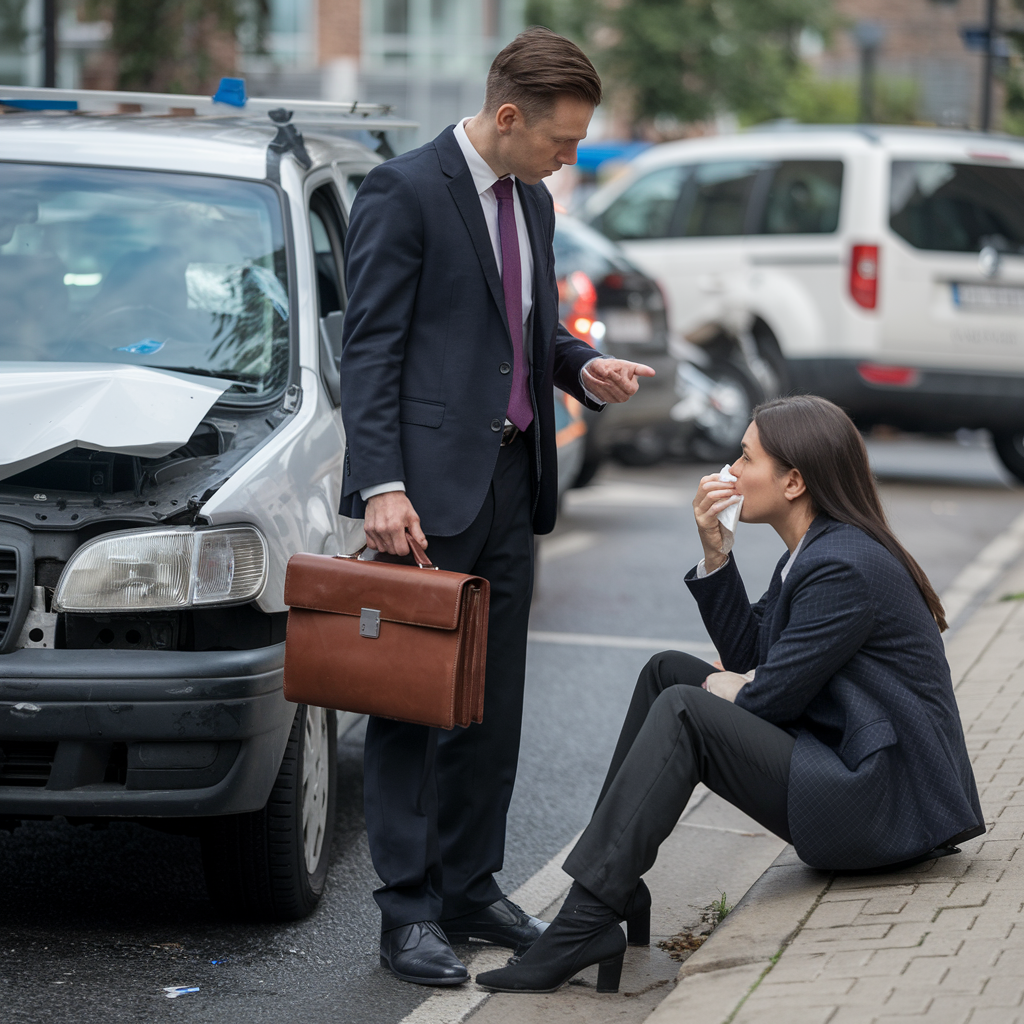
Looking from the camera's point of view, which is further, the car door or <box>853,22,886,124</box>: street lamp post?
<box>853,22,886,124</box>: street lamp post

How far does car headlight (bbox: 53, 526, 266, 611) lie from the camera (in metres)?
3.55

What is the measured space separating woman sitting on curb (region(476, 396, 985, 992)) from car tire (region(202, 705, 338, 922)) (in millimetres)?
596

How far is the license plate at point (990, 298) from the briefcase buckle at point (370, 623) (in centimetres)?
894

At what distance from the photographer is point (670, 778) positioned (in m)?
3.46

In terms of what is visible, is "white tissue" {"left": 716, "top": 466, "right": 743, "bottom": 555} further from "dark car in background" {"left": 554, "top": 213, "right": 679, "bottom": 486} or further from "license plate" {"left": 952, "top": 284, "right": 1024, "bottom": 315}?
"license plate" {"left": 952, "top": 284, "right": 1024, "bottom": 315}

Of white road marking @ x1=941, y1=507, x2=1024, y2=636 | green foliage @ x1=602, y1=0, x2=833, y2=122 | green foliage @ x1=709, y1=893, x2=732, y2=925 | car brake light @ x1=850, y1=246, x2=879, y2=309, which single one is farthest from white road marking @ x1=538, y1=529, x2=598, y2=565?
green foliage @ x1=602, y1=0, x2=833, y2=122

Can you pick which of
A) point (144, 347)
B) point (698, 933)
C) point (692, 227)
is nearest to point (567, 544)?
point (692, 227)

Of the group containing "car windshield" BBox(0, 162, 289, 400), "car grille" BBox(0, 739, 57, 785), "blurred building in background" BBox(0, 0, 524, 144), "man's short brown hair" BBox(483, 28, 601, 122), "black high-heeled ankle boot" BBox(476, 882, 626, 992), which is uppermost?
"blurred building in background" BBox(0, 0, 524, 144)

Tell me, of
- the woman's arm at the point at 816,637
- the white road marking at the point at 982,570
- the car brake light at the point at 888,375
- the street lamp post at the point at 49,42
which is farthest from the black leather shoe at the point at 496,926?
the car brake light at the point at 888,375

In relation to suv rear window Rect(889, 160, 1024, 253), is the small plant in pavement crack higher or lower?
lower

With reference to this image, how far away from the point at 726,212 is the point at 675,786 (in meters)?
9.68

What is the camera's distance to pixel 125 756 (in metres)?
3.61

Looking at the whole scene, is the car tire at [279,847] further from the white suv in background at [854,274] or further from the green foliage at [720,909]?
the white suv in background at [854,274]

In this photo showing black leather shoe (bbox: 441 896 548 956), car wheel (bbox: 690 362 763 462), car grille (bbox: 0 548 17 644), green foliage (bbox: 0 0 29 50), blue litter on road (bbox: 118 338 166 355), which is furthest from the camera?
green foliage (bbox: 0 0 29 50)
